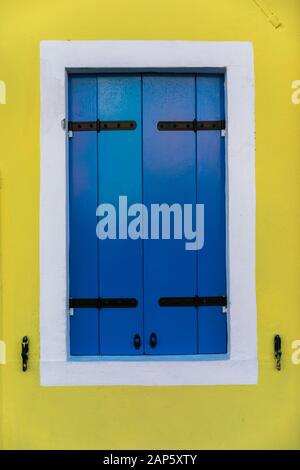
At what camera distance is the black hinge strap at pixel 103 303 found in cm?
262

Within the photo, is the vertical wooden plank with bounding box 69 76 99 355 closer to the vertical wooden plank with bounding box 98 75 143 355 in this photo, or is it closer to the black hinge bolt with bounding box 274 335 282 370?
the vertical wooden plank with bounding box 98 75 143 355

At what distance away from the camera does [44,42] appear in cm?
256

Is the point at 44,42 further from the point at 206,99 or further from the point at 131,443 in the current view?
the point at 131,443

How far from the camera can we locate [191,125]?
8.63ft

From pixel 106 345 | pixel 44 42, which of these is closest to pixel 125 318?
pixel 106 345

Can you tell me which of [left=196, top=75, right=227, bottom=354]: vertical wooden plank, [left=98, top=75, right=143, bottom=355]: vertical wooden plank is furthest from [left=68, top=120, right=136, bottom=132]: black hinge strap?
[left=196, top=75, right=227, bottom=354]: vertical wooden plank

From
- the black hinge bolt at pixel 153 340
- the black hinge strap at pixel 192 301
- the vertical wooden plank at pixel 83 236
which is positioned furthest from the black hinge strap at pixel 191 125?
the black hinge bolt at pixel 153 340

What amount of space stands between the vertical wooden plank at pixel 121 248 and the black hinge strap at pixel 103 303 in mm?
22

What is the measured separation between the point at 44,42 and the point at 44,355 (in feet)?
5.24

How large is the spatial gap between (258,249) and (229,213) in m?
0.24

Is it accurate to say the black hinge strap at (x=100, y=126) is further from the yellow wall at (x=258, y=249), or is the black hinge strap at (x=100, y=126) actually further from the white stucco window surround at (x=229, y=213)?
the yellow wall at (x=258, y=249)

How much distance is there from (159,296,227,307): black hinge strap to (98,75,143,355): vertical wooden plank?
132 millimetres

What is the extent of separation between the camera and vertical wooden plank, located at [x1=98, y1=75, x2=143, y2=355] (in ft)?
8.62

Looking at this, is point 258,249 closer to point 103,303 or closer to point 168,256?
point 168,256
